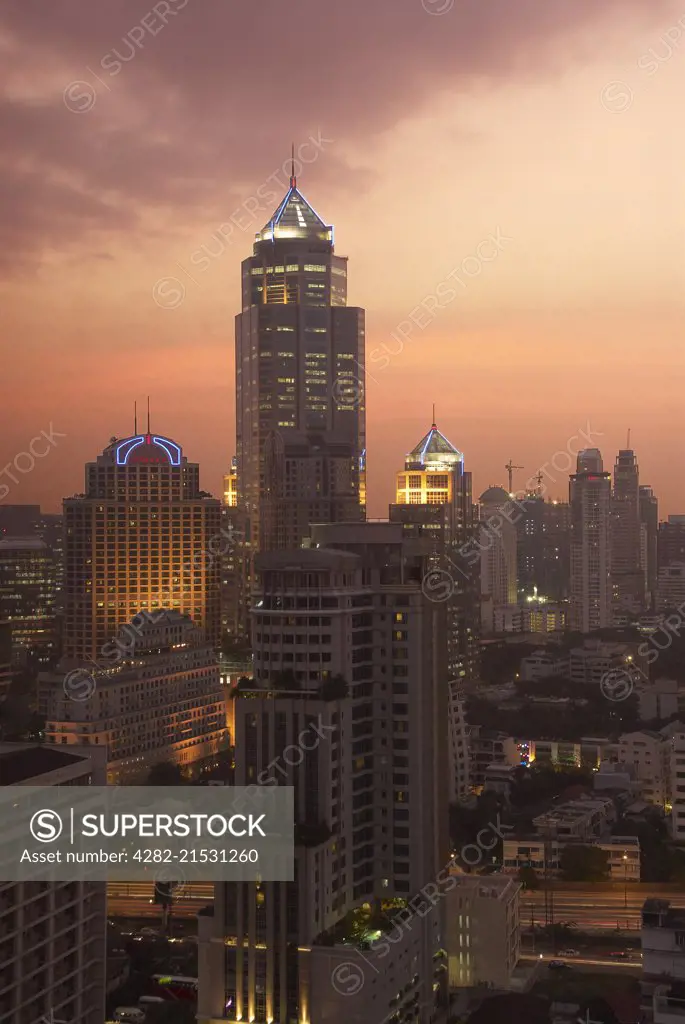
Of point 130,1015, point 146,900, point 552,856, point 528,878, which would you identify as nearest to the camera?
point 130,1015

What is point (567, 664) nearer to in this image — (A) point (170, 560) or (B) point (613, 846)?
(A) point (170, 560)

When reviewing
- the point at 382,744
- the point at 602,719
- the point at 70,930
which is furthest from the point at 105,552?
the point at 70,930

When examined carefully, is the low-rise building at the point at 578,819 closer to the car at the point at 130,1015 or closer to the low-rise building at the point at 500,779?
the low-rise building at the point at 500,779

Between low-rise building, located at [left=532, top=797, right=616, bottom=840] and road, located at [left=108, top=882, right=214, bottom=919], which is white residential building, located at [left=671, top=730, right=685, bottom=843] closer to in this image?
low-rise building, located at [left=532, top=797, right=616, bottom=840]

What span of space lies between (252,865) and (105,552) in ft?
56.8

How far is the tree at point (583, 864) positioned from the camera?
1420cm

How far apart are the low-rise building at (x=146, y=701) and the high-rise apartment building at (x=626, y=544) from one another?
1955 centimetres

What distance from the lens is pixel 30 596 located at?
31.3 meters

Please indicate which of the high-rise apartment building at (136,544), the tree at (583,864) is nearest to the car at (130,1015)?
the tree at (583,864)

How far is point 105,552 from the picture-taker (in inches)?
1017

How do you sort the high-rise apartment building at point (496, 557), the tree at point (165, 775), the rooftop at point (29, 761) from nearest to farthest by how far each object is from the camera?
1. the rooftop at point (29, 761)
2. the tree at point (165, 775)
3. the high-rise apartment building at point (496, 557)

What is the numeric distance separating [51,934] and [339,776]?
2.58 meters

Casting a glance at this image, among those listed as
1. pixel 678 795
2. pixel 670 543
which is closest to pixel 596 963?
pixel 678 795

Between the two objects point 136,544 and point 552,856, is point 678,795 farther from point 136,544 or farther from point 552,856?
point 136,544
